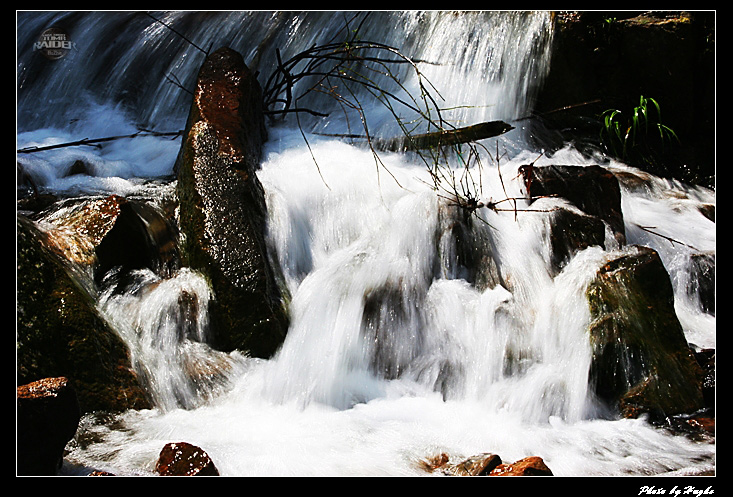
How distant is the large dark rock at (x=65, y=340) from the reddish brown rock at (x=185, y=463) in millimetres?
640

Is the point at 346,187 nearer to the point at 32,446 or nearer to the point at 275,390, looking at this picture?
the point at 275,390

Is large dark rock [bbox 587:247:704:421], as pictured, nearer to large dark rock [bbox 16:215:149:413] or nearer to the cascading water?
the cascading water

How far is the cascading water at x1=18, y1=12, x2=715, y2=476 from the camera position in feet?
9.29

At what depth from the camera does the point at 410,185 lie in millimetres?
Result: 4539

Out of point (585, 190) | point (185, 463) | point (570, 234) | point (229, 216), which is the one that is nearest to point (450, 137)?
point (585, 190)

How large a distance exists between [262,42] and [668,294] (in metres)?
4.57

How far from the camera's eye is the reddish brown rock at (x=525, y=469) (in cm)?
245

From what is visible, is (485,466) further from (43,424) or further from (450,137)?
(450,137)

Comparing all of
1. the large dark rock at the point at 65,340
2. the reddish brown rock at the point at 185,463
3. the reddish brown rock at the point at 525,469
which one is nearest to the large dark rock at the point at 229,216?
the large dark rock at the point at 65,340

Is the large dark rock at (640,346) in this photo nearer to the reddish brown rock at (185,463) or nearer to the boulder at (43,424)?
the reddish brown rock at (185,463)

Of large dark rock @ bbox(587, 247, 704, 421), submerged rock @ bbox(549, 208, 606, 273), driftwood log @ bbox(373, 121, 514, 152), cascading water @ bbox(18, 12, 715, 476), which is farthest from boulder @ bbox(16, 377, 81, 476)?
driftwood log @ bbox(373, 121, 514, 152)

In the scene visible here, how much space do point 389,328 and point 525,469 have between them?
1.23 m

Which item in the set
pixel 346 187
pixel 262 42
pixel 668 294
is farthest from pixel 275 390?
pixel 262 42
